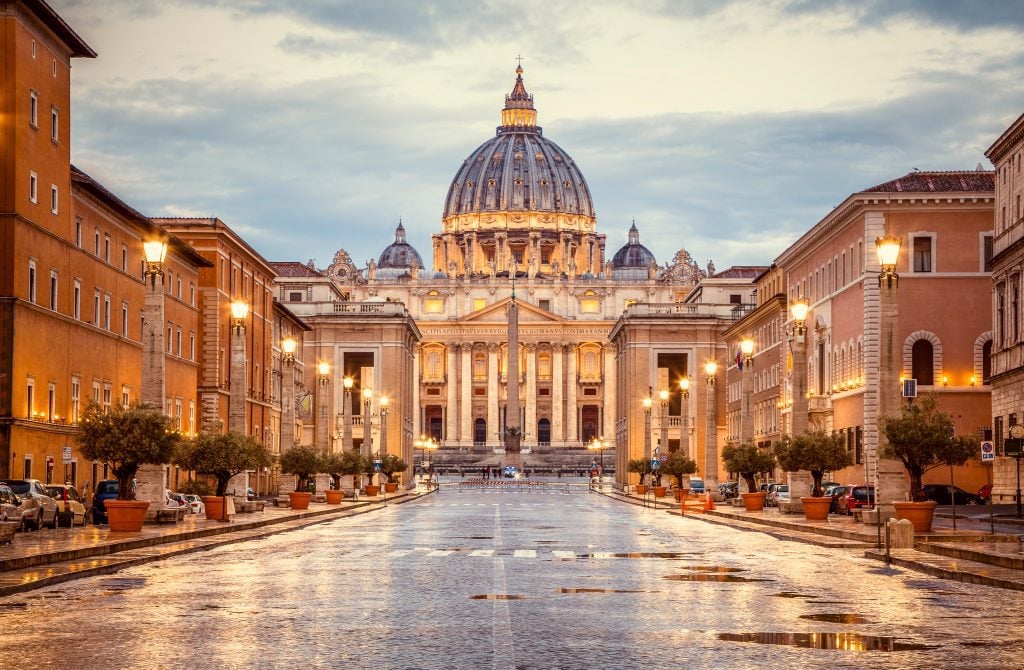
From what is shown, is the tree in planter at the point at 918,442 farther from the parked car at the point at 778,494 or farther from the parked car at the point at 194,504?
the parked car at the point at 194,504

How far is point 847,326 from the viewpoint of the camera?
82125 mm

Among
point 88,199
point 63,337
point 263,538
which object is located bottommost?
point 263,538

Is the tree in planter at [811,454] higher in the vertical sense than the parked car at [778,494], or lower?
higher

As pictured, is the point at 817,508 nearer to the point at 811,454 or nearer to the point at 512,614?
the point at 811,454

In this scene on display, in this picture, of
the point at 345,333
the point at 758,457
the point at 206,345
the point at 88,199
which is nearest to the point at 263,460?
the point at 88,199

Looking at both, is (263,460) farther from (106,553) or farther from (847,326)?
(847,326)

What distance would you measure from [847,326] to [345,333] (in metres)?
74.5

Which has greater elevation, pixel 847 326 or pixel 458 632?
pixel 847 326

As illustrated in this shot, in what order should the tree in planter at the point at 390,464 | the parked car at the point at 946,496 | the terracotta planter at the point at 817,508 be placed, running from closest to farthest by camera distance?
the terracotta planter at the point at 817,508 → the parked car at the point at 946,496 → the tree in planter at the point at 390,464

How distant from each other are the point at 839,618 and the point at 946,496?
49819 millimetres

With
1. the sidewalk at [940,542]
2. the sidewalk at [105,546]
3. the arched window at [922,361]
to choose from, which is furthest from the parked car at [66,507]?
the arched window at [922,361]

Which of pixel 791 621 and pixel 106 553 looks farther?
pixel 106 553

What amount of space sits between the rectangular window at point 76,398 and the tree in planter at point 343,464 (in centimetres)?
1975

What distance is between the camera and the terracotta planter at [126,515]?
126 ft
